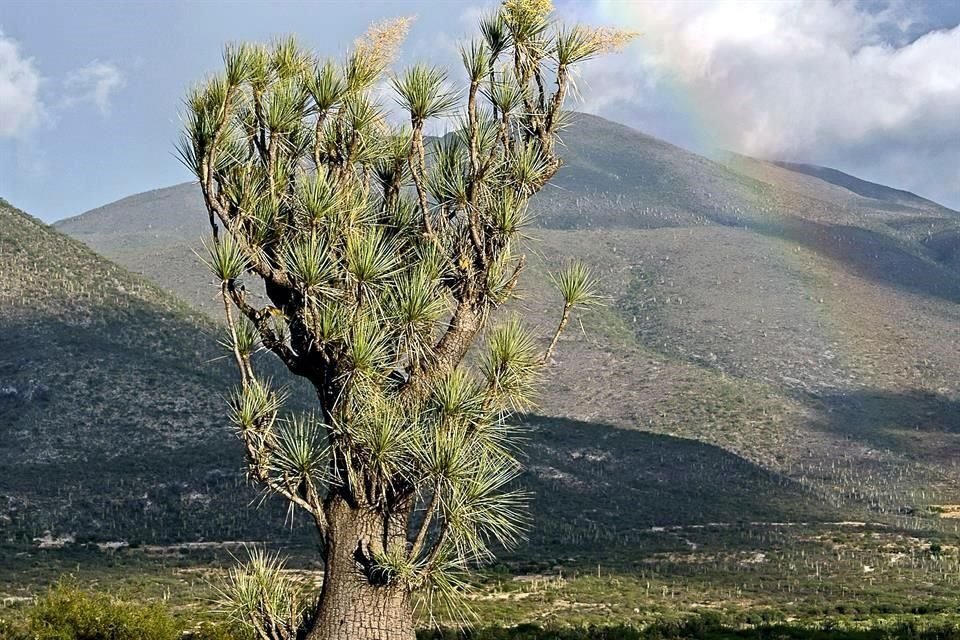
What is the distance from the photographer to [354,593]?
8.01 meters

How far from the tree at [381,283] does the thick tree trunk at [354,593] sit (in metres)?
0.01

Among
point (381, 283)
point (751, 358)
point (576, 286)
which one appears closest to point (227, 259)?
point (381, 283)

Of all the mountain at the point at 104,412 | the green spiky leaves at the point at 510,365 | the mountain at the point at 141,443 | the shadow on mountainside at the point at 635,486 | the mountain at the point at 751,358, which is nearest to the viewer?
the green spiky leaves at the point at 510,365

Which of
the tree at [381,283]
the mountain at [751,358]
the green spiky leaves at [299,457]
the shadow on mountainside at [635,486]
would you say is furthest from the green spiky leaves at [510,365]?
the mountain at [751,358]

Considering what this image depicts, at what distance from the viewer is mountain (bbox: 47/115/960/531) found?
5400 cm

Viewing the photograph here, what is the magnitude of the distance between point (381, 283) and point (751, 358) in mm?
67758

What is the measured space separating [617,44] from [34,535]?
31788 millimetres

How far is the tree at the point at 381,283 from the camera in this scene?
7.93 metres

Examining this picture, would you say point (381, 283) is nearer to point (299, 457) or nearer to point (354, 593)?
point (299, 457)

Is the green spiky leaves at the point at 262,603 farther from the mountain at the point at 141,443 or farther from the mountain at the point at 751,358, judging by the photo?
the mountain at the point at 751,358

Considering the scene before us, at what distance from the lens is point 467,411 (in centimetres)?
801

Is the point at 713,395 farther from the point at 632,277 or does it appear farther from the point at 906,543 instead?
the point at 632,277

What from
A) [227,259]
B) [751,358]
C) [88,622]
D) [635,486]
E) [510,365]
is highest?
[751,358]

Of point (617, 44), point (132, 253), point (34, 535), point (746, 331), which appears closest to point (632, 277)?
point (746, 331)
